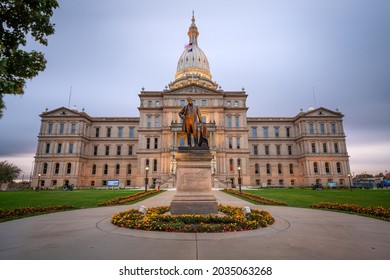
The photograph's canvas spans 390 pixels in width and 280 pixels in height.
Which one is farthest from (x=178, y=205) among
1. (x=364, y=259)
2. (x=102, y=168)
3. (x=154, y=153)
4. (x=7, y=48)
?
(x=102, y=168)

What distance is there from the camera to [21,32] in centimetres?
969

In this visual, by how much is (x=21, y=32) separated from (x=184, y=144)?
41795 mm

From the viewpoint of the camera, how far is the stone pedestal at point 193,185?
896 cm

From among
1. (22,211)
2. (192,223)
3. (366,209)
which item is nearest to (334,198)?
(366,209)

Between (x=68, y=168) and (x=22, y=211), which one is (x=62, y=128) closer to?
(x=68, y=168)

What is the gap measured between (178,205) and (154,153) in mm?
45472

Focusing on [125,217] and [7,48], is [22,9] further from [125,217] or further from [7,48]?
[125,217]

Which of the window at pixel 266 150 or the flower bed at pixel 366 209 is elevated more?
the window at pixel 266 150

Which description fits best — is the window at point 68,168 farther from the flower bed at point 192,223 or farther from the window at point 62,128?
the flower bed at point 192,223

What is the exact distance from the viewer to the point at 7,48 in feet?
30.5

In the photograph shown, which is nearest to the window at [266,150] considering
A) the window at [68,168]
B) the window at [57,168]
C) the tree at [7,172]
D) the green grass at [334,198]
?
the green grass at [334,198]

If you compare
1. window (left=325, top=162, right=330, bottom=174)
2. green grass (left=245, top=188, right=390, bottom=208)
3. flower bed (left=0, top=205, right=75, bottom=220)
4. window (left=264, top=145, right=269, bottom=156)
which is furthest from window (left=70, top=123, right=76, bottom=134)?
window (left=325, top=162, right=330, bottom=174)

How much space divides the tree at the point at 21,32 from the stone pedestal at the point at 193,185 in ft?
25.4

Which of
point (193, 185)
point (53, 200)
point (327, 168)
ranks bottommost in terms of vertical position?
point (53, 200)
